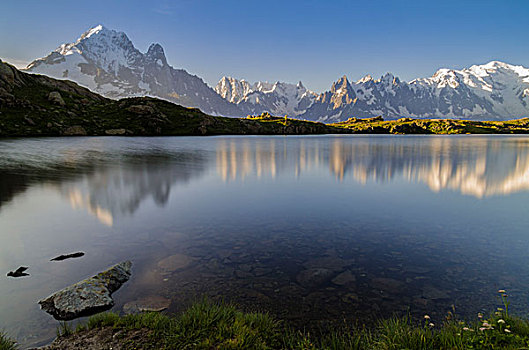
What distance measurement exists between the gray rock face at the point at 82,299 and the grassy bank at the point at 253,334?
2.73ft

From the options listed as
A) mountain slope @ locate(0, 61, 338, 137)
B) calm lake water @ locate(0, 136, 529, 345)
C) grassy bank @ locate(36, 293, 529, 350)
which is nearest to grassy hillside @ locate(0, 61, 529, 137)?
mountain slope @ locate(0, 61, 338, 137)

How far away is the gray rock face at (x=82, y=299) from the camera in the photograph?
31.4 feet

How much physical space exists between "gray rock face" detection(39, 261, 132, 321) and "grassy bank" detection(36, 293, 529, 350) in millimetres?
831

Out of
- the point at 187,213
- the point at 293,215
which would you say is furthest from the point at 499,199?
the point at 187,213

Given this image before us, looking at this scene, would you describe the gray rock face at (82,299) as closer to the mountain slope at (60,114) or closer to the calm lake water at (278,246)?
the calm lake water at (278,246)

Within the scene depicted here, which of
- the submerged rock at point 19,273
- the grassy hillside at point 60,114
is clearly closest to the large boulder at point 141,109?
the grassy hillside at point 60,114

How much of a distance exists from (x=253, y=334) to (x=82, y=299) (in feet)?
20.7

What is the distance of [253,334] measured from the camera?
827 cm

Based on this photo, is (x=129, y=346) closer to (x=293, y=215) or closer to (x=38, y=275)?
(x=38, y=275)

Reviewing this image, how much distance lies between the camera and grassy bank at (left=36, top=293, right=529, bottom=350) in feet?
25.1

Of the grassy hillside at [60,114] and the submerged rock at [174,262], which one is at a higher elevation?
the grassy hillside at [60,114]

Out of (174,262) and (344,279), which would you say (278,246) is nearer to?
(344,279)

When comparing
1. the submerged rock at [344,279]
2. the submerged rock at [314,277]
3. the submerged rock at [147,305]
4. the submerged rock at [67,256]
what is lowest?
the submerged rock at [344,279]

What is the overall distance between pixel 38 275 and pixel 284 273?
1054 centimetres
